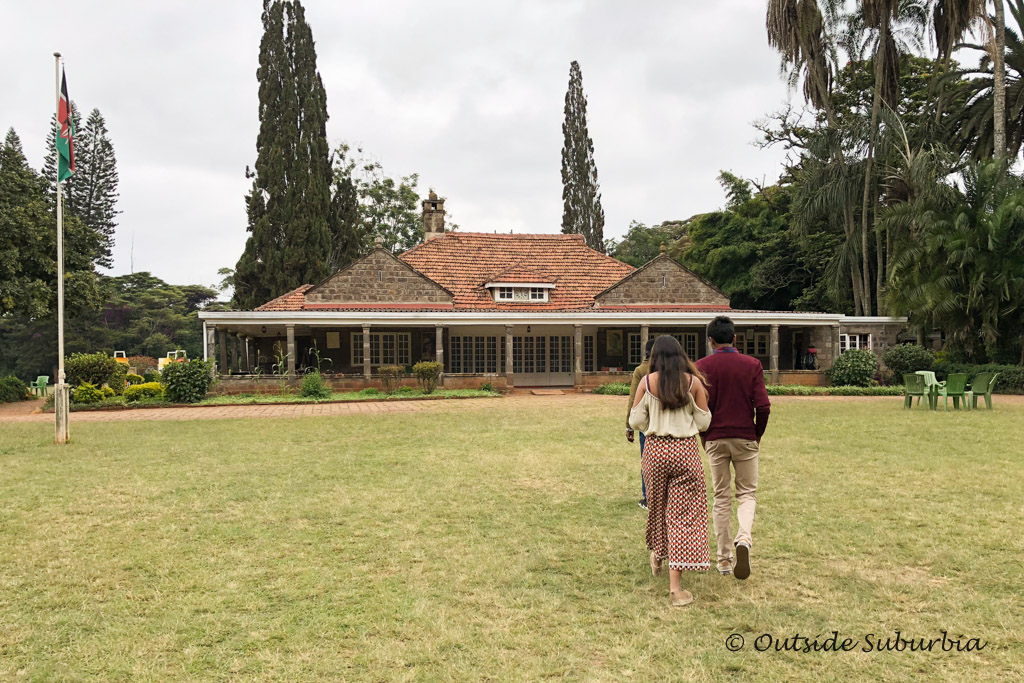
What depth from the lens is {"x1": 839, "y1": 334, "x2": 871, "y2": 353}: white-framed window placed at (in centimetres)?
2378

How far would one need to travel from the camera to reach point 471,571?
15.0ft

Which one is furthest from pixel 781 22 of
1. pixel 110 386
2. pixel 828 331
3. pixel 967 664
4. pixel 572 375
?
pixel 967 664

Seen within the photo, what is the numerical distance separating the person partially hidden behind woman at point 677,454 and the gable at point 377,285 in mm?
19118

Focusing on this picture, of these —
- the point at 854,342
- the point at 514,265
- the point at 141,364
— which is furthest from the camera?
the point at 141,364

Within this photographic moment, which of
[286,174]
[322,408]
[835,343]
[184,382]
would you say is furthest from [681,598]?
[286,174]

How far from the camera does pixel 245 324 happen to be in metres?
20.4

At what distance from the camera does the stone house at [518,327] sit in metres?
21.5

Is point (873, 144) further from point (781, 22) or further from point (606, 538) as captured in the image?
point (606, 538)

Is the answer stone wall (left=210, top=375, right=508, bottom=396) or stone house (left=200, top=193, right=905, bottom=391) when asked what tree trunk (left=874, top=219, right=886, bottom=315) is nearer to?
stone house (left=200, top=193, right=905, bottom=391)

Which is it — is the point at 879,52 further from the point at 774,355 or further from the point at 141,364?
the point at 141,364

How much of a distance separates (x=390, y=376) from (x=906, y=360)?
15.9 metres

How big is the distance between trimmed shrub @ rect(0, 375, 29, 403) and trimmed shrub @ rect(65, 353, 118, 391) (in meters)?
4.06

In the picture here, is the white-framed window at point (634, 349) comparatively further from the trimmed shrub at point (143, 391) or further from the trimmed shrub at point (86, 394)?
the trimmed shrub at point (86, 394)

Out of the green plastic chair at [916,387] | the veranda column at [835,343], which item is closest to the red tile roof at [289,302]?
the green plastic chair at [916,387]
